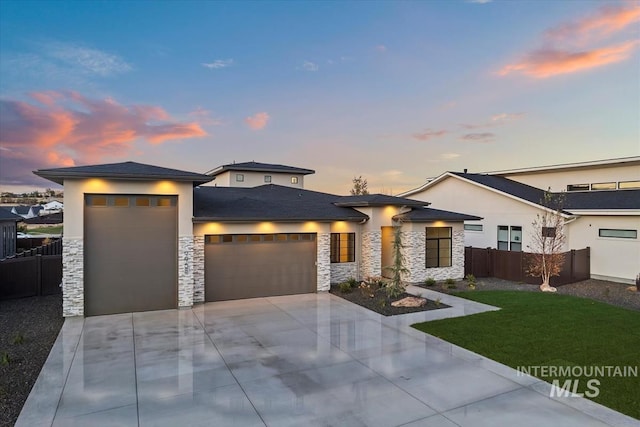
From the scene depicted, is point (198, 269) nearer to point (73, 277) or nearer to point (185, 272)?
point (185, 272)

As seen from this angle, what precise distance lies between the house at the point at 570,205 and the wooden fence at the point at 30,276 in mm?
19336

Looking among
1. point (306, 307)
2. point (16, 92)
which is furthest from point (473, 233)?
point (16, 92)

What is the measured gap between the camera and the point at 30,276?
12.8 metres

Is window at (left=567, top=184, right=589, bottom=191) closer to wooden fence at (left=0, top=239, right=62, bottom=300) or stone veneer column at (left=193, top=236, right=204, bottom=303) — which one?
stone veneer column at (left=193, top=236, right=204, bottom=303)

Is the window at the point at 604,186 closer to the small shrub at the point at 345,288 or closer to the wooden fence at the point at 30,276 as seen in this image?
the small shrub at the point at 345,288

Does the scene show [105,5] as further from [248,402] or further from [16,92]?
[248,402]

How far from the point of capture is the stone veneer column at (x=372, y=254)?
15.2 metres

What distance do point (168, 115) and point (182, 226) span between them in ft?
27.8

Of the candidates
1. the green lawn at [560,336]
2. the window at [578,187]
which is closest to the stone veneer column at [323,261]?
the green lawn at [560,336]

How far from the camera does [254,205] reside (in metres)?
14.3

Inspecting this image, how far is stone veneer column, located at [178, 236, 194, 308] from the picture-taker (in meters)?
11.4

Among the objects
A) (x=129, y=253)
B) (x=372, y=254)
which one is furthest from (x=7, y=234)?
(x=372, y=254)

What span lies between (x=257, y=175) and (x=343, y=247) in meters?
10.5

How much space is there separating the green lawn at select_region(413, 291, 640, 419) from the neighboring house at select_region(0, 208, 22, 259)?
71.4 ft
